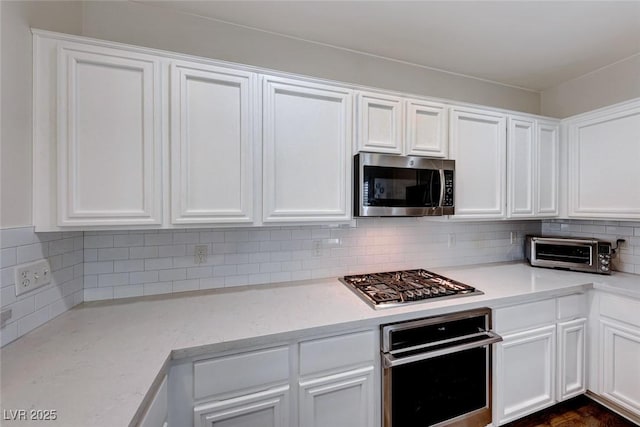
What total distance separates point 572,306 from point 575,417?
0.75 metres

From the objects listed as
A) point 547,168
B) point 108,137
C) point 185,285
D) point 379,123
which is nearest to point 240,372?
point 185,285

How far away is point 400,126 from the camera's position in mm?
1759

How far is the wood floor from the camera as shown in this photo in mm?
1802

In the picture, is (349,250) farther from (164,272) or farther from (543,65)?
(543,65)

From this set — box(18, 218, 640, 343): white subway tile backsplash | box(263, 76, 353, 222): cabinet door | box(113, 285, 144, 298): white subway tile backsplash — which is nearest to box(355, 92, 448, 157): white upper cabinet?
box(263, 76, 353, 222): cabinet door

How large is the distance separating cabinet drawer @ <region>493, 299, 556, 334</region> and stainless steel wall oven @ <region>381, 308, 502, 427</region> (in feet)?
0.32

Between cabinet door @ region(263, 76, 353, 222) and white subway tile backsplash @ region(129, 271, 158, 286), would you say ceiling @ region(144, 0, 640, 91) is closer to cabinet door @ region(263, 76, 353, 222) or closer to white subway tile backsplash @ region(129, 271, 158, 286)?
cabinet door @ region(263, 76, 353, 222)

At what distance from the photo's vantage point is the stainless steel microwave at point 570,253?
2.04 m

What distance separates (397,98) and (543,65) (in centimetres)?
149

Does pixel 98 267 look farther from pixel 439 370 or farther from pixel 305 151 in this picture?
pixel 439 370

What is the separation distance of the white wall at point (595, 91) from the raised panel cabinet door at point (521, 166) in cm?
67

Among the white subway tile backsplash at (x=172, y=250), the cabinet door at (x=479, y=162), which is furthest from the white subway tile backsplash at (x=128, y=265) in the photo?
the cabinet door at (x=479, y=162)

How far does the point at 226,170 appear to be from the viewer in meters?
1.44

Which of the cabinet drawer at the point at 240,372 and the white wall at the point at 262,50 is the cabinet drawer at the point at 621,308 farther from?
the cabinet drawer at the point at 240,372
